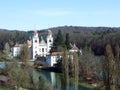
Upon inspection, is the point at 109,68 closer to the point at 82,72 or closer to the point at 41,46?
the point at 82,72

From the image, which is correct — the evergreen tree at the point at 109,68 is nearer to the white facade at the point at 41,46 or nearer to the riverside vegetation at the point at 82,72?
the riverside vegetation at the point at 82,72

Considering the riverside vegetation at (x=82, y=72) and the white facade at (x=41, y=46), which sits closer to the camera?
the riverside vegetation at (x=82, y=72)

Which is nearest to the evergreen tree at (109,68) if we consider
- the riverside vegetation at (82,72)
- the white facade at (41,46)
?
the riverside vegetation at (82,72)

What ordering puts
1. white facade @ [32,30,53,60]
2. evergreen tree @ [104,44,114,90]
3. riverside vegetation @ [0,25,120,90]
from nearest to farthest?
evergreen tree @ [104,44,114,90]
riverside vegetation @ [0,25,120,90]
white facade @ [32,30,53,60]

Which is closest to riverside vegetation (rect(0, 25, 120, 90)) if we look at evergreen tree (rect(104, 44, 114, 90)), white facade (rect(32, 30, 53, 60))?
evergreen tree (rect(104, 44, 114, 90))

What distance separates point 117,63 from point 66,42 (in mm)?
35329

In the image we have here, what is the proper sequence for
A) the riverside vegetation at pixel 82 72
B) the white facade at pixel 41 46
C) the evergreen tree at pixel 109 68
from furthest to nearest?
the white facade at pixel 41 46, the riverside vegetation at pixel 82 72, the evergreen tree at pixel 109 68

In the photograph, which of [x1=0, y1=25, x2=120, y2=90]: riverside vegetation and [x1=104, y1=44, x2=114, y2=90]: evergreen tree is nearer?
[x1=104, y1=44, x2=114, y2=90]: evergreen tree

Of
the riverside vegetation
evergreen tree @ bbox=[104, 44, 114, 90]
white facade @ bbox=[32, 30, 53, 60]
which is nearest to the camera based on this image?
evergreen tree @ bbox=[104, 44, 114, 90]

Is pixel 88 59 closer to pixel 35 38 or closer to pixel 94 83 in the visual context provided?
pixel 94 83

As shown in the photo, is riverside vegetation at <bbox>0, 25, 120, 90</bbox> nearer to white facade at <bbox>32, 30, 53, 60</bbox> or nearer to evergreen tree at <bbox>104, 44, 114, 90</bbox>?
evergreen tree at <bbox>104, 44, 114, 90</bbox>

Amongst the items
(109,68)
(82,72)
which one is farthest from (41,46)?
(109,68)

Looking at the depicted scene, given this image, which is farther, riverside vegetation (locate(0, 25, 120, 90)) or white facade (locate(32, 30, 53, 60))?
white facade (locate(32, 30, 53, 60))

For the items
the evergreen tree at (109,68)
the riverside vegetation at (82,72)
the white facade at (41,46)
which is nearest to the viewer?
the evergreen tree at (109,68)
